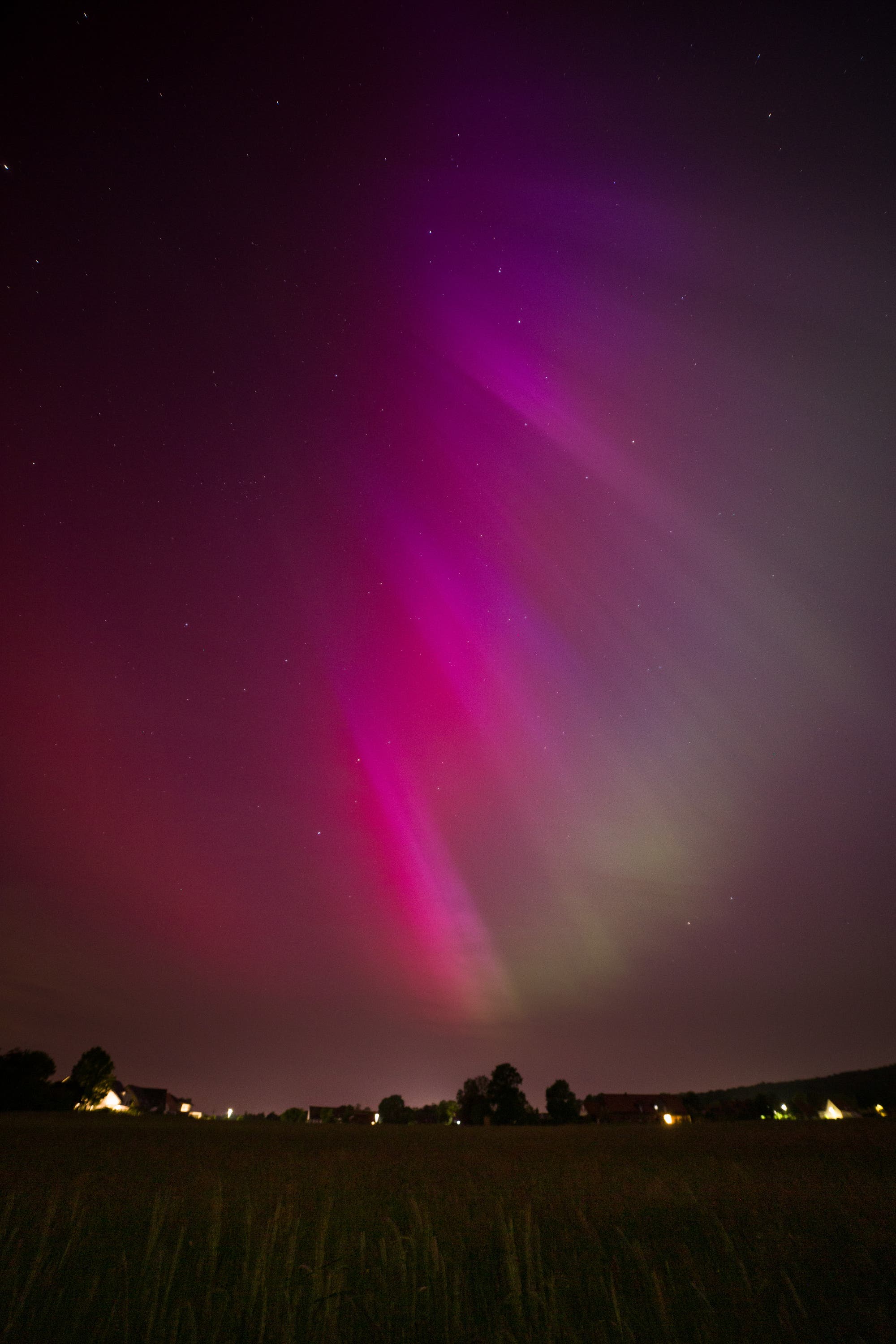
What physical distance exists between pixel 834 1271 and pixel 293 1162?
17.5 metres

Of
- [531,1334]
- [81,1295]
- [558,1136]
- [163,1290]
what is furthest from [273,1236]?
[558,1136]

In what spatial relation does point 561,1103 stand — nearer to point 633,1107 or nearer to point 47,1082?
point 633,1107

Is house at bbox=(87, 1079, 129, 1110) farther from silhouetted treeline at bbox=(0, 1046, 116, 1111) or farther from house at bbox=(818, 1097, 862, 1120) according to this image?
house at bbox=(818, 1097, 862, 1120)

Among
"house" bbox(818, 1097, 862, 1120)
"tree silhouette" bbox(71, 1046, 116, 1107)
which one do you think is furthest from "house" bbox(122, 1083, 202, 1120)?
"house" bbox(818, 1097, 862, 1120)

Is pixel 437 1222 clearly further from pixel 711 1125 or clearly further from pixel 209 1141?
pixel 711 1125

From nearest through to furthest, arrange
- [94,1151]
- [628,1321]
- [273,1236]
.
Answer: [628,1321] → [273,1236] → [94,1151]

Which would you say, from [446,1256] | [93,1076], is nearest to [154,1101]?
[93,1076]

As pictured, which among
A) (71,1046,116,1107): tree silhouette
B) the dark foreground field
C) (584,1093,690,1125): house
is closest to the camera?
the dark foreground field

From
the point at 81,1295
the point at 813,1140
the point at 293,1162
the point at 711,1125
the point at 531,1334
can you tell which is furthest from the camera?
the point at 711,1125

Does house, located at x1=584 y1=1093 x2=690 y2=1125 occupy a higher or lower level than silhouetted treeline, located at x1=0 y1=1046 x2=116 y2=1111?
lower

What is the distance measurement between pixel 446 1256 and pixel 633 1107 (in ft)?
379

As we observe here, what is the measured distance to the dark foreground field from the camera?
4879 millimetres

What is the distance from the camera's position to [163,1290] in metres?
5.64

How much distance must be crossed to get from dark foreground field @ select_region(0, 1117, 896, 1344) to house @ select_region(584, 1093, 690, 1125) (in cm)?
9656
